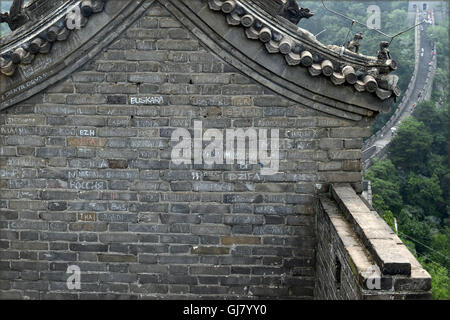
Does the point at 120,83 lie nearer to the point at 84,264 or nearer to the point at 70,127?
the point at 70,127

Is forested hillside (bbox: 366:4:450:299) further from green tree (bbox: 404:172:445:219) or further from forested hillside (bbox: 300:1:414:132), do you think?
forested hillside (bbox: 300:1:414:132)

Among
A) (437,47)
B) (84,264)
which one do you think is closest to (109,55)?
(84,264)

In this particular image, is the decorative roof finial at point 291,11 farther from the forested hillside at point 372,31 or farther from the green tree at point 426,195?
the green tree at point 426,195

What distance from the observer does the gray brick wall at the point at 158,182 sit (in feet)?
24.6

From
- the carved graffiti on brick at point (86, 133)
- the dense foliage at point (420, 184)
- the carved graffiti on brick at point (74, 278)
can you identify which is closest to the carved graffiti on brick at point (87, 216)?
the carved graffiti on brick at point (74, 278)

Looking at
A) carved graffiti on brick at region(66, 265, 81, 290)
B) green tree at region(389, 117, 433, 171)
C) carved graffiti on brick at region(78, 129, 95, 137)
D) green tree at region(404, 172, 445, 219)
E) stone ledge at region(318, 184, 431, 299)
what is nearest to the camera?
stone ledge at region(318, 184, 431, 299)

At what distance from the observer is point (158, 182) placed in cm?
768

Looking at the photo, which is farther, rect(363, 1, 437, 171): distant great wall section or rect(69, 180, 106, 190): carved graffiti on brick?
rect(363, 1, 437, 171): distant great wall section

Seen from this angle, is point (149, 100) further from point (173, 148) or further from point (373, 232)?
point (373, 232)

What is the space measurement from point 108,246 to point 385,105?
4.25m

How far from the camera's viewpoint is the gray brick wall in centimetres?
750

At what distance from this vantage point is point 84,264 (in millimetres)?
7871

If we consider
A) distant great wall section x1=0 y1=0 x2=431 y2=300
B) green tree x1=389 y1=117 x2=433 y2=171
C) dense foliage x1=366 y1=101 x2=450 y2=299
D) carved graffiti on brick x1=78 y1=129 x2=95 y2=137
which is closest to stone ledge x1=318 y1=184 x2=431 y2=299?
distant great wall section x1=0 y1=0 x2=431 y2=300

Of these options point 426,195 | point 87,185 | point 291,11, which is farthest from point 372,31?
point 87,185
